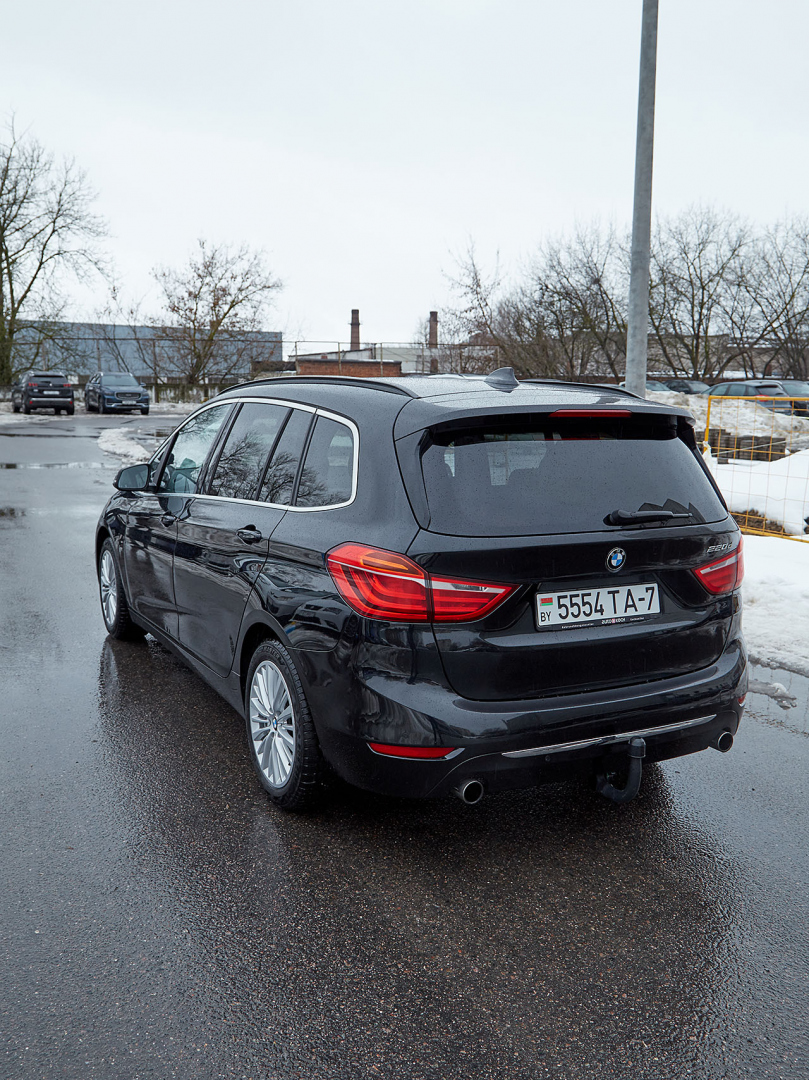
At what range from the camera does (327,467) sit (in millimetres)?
3594

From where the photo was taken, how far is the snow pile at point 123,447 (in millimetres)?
19614

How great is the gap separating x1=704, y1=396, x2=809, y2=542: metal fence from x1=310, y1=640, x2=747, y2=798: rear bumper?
7.79 meters

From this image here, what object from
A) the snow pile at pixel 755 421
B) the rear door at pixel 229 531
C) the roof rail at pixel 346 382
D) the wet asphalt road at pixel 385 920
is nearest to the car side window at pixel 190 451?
the rear door at pixel 229 531

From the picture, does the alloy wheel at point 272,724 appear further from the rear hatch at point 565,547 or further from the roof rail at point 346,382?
the roof rail at point 346,382

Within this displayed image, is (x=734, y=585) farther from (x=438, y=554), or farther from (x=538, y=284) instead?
(x=538, y=284)

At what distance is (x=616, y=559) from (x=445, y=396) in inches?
34.2

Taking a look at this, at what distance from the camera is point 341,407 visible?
3658mm

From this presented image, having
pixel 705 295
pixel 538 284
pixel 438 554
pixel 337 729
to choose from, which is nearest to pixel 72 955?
pixel 337 729

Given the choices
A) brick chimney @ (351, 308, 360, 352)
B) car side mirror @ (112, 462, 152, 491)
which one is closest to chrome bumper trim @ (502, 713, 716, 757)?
car side mirror @ (112, 462, 152, 491)

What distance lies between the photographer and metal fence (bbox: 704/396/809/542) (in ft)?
37.1

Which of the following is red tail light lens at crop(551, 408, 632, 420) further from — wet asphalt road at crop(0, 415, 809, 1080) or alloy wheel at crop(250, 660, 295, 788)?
wet asphalt road at crop(0, 415, 809, 1080)

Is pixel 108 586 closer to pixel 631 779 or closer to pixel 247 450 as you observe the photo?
pixel 247 450

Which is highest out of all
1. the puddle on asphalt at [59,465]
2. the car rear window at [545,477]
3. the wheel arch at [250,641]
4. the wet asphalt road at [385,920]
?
the car rear window at [545,477]

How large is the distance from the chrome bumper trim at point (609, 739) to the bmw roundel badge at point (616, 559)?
1.92 ft
